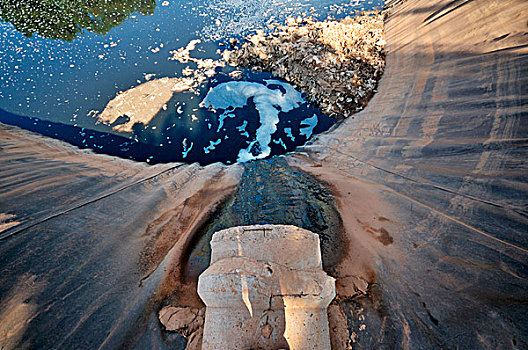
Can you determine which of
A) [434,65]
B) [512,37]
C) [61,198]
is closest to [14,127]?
[61,198]

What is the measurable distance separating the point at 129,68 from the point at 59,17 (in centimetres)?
307

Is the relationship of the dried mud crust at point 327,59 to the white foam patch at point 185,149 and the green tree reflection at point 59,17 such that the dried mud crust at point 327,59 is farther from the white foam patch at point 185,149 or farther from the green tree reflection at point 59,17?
the green tree reflection at point 59,17

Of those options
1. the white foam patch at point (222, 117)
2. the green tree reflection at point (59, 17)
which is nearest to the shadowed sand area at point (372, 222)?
the white foam patch at point (222, 117)

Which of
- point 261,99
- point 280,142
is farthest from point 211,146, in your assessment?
point 261,99

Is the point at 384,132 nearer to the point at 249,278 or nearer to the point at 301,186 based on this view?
the point at 301,186

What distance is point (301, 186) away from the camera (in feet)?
9.68

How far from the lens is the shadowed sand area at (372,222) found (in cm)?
141

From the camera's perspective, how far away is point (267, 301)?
4.53ft

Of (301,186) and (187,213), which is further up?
(301,186)

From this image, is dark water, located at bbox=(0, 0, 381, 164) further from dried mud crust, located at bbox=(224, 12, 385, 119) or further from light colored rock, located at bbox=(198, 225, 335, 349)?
light colored rock, located at bbox=(198, 225, 335, 349)

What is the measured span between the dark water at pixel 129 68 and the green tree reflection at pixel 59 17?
25mm

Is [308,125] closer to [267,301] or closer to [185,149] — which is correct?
[185,149]

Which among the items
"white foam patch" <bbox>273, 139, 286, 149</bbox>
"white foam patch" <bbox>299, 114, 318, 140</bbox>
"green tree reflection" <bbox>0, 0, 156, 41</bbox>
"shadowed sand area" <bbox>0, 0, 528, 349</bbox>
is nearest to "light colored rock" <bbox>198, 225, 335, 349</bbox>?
"shadowed sand area" <bbox>0, 0, 528, 349</bbox>

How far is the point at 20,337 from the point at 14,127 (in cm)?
468
